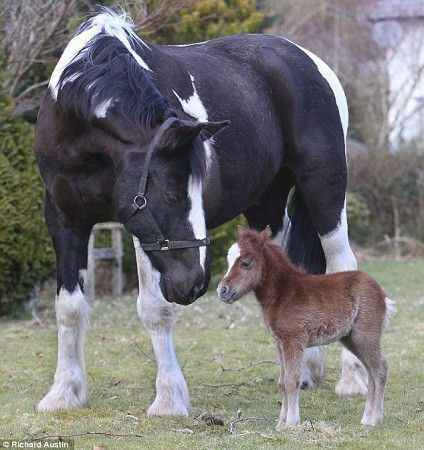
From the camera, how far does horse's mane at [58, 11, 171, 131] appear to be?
4582 millimetres

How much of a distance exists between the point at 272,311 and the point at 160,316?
0.89 m

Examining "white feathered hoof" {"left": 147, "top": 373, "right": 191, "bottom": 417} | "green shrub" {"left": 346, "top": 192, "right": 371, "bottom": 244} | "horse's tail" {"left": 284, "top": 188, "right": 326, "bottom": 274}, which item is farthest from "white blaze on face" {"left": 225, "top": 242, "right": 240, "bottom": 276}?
"green shrub" {"left": 346, "top": 192, "right": 371, "bottom": 244}

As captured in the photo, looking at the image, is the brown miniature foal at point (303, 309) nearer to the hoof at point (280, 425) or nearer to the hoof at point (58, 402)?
the hoof at point (280, 425)

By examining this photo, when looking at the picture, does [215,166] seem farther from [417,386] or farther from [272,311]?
[417,386]

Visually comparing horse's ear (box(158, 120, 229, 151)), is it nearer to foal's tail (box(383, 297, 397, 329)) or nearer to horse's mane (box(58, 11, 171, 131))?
horse's mane (box(58, 11, 171, 131))

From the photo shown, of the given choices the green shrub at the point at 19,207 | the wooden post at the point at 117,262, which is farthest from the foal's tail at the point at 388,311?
the wooden post at the point at 117,262

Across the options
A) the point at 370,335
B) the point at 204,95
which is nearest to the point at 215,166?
the point at 204,95

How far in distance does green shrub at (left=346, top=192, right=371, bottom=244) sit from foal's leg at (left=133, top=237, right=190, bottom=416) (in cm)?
1125

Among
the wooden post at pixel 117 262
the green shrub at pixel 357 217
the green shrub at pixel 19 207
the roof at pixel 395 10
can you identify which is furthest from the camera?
the roof at pixel 395 10

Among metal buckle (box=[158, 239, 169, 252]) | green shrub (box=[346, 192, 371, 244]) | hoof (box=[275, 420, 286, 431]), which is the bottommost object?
green shrub (box=[346, 192, 371, 244])

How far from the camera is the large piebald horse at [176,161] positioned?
445cm

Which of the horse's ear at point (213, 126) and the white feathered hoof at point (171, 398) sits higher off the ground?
the horse's ear at point (213, 126)

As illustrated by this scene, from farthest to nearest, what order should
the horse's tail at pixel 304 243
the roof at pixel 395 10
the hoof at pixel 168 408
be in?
the roof at pixel 395 10, the horse's tail at pixel 304 243, the hoof at pixel 168 408

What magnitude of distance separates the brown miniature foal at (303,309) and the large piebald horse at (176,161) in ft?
0.87
